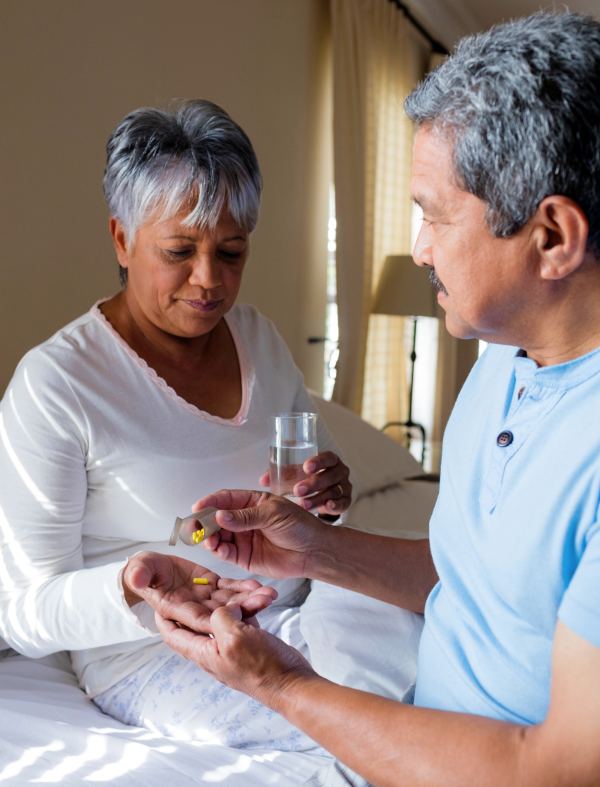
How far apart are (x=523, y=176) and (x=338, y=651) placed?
905 millimetres

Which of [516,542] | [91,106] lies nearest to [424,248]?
[516,542]

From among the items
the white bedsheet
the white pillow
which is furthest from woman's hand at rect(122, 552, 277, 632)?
the white pillow

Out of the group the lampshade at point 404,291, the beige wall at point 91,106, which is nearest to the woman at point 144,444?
the beige wall at point 91,106

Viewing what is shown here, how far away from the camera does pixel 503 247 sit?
997mm

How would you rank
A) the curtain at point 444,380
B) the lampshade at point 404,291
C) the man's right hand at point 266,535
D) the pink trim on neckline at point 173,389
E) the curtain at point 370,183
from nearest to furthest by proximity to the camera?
1. the man's right hand at point 266,535
2. the pink trim on neckline at point 173,389
3. the curtain at point 370,183
4. the lampshade at point 404,291
5. the curtain at point 444,380

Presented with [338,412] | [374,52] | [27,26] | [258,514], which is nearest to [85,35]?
[27,26]

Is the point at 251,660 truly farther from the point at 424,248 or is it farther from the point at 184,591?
the point at 424,248

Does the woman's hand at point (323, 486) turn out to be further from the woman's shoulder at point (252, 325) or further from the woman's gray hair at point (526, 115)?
the woman's gray hair at point (526, 115)

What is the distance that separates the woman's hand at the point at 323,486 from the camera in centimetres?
169

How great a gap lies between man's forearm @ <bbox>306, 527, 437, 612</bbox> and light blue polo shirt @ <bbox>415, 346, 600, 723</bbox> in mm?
266

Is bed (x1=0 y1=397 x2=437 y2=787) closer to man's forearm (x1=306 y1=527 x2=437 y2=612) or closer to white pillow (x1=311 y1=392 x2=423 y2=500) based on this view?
man's forearm (x1=306 y1=527 x2=437 y2=612)

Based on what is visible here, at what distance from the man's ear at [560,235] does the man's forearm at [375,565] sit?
0.68 meters

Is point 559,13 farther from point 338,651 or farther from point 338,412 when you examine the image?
point 338,412

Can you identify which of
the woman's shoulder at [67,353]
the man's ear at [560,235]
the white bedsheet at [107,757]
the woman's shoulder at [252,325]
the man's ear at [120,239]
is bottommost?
the white bedsheet at [107,757]
